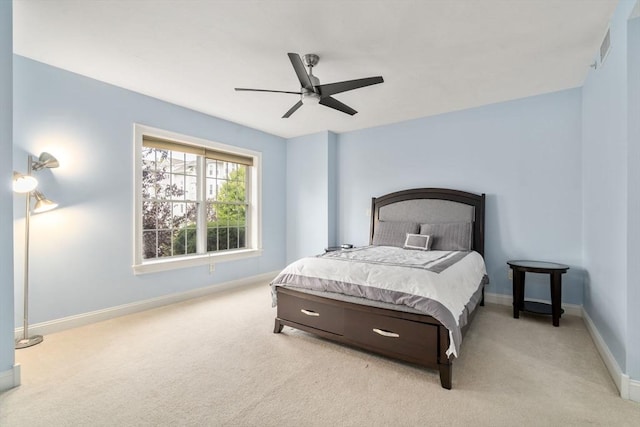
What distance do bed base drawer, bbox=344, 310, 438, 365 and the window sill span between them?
2596 mm

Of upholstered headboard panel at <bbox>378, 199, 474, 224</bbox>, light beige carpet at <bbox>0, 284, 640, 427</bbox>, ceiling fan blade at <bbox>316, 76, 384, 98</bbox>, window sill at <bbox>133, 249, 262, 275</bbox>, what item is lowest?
light beige carpet at <bbox>0, 284, 640, 427</bbox>

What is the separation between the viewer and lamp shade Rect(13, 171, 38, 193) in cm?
256

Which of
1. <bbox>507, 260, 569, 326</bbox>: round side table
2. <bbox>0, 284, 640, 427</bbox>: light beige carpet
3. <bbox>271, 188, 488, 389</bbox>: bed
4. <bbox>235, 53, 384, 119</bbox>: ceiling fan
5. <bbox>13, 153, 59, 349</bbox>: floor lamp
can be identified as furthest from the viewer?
<bbox>507, 260, 569, 326</bbox>: round side table

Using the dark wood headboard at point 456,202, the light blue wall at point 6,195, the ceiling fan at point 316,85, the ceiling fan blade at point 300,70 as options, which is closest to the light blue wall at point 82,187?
the light blue wall at point 6,195

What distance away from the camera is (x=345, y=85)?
8.55ft

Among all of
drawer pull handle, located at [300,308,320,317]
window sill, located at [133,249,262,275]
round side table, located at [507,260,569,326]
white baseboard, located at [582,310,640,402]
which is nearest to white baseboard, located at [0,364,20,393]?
window sill, located at [133,249,262,275]

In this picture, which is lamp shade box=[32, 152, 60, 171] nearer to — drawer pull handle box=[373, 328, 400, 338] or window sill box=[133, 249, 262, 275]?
window sill box=[133, 249, 262, 275]

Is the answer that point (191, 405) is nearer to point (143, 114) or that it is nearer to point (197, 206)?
point (197, 206)

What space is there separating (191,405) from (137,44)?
9.41 feet

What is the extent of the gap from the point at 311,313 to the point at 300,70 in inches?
82.0

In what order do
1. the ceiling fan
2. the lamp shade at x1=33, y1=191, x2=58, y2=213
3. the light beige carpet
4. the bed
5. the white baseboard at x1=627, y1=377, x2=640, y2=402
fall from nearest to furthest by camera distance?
the light beige carpet < the white baseboard at x1=627, y1=377, x2=640, y2=402 < the bed < the ceiling fan < the lamp shade at x1=33, y1=191, x2=58, y2=213

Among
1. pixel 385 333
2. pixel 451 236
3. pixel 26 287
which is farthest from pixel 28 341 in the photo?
pixel 451 236

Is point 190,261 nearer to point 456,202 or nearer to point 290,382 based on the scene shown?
point 290,382

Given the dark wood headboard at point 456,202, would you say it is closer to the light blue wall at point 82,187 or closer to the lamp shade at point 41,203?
the light blue wall at point 82,187
